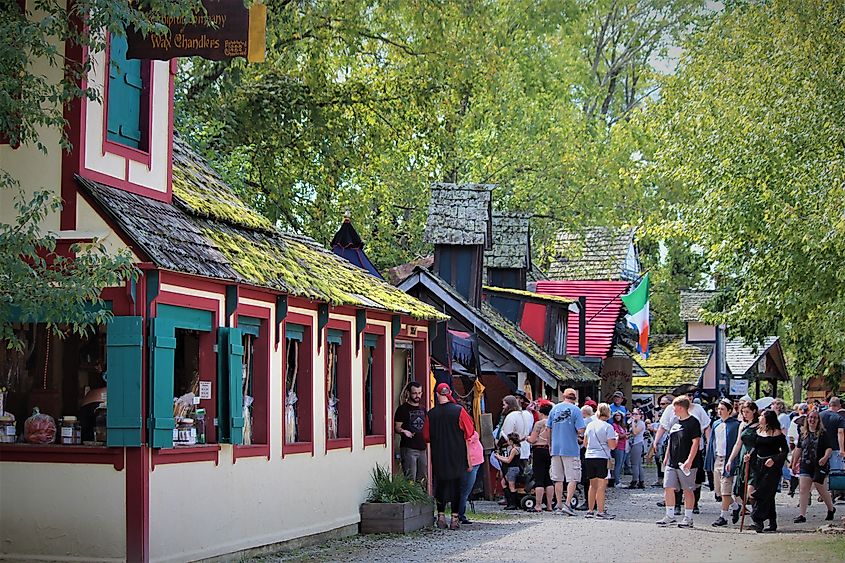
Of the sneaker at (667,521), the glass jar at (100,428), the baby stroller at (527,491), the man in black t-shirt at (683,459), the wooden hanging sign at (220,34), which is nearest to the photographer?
the glass jar at (100,428)

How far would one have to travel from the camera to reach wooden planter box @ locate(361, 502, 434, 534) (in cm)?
1859

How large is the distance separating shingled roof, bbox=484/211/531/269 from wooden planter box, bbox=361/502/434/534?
19.3 metres

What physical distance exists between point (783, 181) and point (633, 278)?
23753 mm

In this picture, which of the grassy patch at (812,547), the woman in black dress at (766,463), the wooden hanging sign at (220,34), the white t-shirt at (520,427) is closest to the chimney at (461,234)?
the white t-shirt at (520,427)

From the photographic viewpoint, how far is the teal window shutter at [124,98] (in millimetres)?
14227

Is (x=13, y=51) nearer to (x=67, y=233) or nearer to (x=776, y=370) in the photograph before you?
(x=67, y=233)

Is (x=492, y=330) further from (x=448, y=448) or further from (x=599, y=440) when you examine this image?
(x=448, y=448)

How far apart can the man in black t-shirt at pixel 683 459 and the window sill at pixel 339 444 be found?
4677mm

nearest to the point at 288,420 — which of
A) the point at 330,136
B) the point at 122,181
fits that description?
the point at 122,181

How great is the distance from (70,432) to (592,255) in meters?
36.0

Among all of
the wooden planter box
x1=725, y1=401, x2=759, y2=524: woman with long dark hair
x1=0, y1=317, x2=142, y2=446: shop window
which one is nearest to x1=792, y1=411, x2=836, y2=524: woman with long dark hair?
x1=725, y1=401, x2=759, y2=524: woman with long dark hair

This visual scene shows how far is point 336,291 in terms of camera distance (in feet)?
58.2

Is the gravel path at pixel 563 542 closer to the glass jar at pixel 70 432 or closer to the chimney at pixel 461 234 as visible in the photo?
the glass jar at pixel 70 432

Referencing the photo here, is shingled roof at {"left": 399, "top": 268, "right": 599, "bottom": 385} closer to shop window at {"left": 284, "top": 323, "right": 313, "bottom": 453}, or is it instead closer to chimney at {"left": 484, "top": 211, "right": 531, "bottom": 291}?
chimney at {"left": 484, "top": 211, "right": 531, "bottom": 291}
